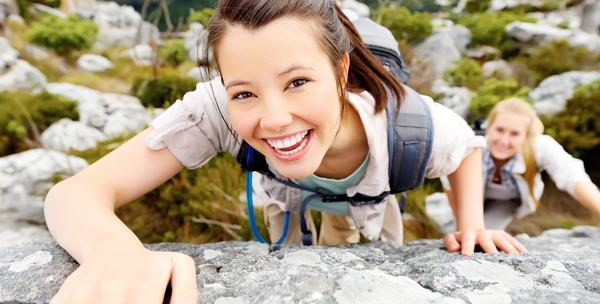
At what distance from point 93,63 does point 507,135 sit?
8057mm

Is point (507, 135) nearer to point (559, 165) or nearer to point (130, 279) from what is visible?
point (559, 165)

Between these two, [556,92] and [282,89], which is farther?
[556,92]

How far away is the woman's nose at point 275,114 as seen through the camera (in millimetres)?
813

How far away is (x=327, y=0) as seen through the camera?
996 millimetres

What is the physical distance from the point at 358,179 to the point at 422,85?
522cm

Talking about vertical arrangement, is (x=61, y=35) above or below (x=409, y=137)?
below

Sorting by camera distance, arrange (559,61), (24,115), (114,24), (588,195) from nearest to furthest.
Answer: (588,195) < (24,115) < (559,61) < (114,24)

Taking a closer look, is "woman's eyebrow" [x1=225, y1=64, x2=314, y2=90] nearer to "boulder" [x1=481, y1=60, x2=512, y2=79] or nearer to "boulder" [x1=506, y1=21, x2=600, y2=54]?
"boulder" [x1=481, y1=60, x2=512, y2=79]

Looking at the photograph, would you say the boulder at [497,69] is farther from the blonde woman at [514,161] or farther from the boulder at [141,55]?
the boulder at [141,55]

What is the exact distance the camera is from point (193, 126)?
3.46 feet

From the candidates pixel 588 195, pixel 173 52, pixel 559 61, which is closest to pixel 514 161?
pixel 588 195

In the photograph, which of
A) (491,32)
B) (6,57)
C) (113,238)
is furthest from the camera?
(491,32)

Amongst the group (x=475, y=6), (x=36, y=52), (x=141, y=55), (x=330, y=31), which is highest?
(x=475, y=6)

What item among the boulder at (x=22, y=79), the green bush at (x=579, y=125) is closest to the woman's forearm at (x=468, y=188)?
the green bush at (x=579, y=125)
